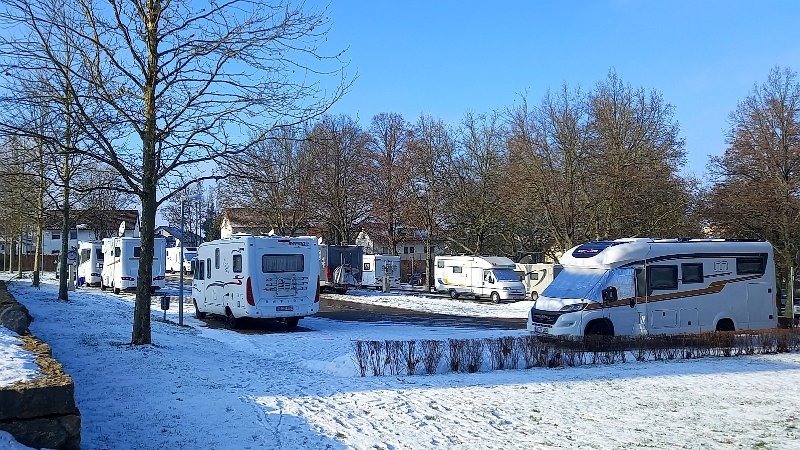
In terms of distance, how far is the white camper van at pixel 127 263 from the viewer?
34688 millimetres

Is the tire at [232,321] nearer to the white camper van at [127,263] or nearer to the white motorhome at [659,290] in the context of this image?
the white motorhome at [659,290]

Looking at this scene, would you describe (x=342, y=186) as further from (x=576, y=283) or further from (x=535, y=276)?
(x=576, y=283)

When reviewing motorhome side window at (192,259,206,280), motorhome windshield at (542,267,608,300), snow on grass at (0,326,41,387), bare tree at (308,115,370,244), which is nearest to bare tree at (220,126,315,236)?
bare tree at (308,115,370,244)

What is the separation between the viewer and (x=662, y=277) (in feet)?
56.9

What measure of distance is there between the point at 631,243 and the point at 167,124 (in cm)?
1107

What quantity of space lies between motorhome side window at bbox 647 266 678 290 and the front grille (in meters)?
2.65

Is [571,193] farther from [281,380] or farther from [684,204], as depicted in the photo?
[281,380]

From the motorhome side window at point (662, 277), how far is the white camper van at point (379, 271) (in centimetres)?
2939

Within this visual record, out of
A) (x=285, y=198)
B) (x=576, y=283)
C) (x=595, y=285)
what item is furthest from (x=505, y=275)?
(x=595, y=285)

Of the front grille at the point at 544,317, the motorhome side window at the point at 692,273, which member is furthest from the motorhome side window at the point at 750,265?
the front grille at the point at 544,317

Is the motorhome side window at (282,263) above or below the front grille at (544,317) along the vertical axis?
above

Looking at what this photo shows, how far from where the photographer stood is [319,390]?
941 cm

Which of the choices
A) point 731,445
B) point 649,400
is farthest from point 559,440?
point 649,400

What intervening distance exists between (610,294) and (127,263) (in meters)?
25.7
